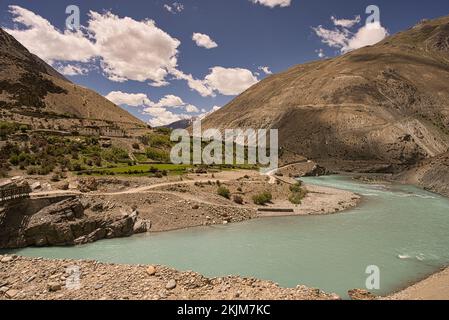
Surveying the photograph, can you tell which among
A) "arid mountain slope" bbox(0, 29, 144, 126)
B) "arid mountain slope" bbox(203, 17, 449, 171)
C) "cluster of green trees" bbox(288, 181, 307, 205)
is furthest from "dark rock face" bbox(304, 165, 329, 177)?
"arid mountain slope" bbox(0, 29, 144, 126)

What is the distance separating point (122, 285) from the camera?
1650cm

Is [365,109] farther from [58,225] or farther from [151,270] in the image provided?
[151,270]

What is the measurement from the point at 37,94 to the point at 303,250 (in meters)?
98.8

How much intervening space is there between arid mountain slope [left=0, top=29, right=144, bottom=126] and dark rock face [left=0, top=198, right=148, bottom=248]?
62312mm

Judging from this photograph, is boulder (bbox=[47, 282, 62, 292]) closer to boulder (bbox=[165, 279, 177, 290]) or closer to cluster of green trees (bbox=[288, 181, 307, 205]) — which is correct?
boulder (bbox=[165, 279, 177, 290])

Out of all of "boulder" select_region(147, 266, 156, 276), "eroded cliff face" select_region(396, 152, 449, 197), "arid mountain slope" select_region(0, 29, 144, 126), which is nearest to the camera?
"boulder" select_region(147, 266, 156, 276)

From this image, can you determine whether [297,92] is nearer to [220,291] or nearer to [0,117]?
[0,117]

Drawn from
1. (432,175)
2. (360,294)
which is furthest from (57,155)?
(432,175)

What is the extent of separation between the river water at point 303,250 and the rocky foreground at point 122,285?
4.39 meters

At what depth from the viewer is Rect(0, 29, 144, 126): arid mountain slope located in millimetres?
93250

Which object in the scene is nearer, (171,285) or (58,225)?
(171,285)

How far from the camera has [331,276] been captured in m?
21.4
